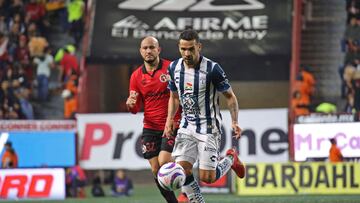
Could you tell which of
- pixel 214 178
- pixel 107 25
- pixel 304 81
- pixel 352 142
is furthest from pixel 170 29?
pixel 214 178

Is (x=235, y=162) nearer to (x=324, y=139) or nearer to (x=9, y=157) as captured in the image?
(x=324, y=139)

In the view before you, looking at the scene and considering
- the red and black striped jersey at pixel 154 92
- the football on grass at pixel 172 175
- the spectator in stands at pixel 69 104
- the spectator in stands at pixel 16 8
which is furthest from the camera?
the spectator in stands at pixel 16 8

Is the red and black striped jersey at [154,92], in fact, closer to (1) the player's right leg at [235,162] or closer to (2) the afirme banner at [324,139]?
(1) the player's right leg at [235,162]

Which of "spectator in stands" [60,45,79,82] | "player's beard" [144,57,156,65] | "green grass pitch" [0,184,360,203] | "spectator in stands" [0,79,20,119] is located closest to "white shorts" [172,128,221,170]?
"player's beard" [144,57,156,65]

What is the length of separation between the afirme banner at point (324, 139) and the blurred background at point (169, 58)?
24 millimetres

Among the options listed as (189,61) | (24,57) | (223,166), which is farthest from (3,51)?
(189,61)

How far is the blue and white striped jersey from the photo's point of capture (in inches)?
508

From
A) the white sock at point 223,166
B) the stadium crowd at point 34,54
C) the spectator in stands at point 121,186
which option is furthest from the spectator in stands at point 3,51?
the white sock at point 223,166

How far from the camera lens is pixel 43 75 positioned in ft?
93.2

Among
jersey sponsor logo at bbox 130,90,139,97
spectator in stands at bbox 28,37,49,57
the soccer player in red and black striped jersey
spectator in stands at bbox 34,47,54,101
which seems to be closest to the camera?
jersey sponsor logo at bbox 130,90,139,97

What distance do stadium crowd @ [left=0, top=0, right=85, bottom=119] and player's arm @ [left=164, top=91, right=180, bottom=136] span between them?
13439 mm

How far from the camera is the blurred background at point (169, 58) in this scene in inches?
853

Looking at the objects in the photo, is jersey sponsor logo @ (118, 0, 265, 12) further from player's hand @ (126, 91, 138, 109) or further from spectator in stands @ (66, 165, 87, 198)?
player's hand @ (126, 91, 138, 109)

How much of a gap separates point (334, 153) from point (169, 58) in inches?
227
